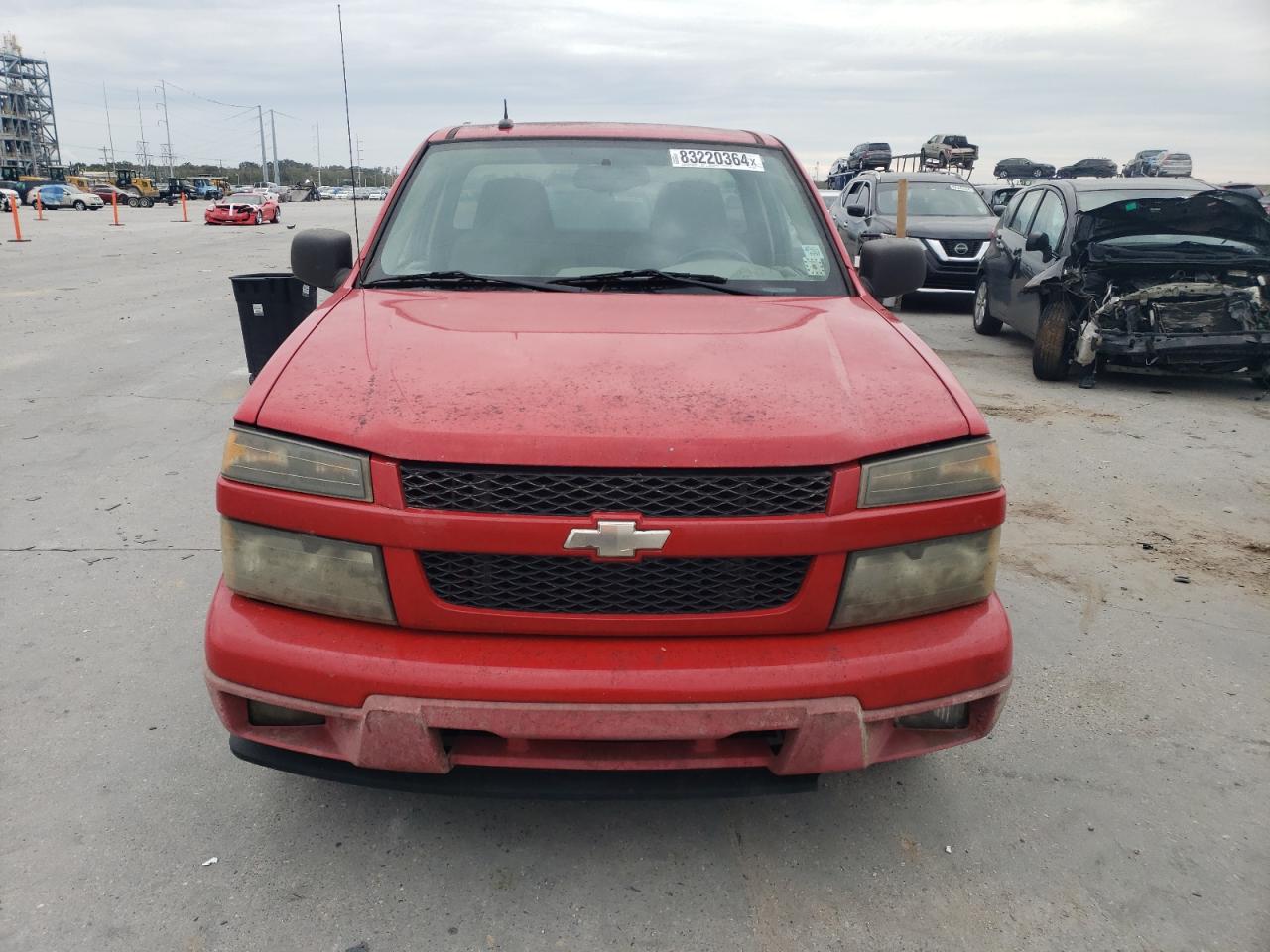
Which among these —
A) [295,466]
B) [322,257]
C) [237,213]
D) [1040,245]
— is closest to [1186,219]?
[1040,245]

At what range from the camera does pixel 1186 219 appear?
26.5 ft

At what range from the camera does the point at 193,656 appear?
3.41 m

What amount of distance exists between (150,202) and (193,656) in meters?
70.7

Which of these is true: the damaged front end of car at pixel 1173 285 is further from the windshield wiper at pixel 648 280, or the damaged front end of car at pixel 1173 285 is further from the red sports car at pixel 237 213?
the red sports car at pixel 237 213

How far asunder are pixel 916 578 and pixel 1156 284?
6.88m

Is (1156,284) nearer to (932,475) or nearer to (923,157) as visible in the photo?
(932,475)

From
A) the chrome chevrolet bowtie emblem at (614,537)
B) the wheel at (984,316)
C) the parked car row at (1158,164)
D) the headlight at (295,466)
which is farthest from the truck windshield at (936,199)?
the parked car row at (1158,164)

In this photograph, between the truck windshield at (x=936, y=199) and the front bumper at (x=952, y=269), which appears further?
the truck windshield at (x=936, y=199)

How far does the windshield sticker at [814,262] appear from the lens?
3295 millimetres

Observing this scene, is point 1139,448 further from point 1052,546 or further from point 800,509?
point 800,509

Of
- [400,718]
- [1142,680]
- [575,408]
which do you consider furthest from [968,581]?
[1142,680]

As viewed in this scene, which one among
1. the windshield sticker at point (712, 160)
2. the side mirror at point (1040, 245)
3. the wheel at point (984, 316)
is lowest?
the wheel at point (984, 316)

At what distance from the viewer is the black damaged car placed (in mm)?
7762

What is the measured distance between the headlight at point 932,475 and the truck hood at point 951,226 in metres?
10.8
